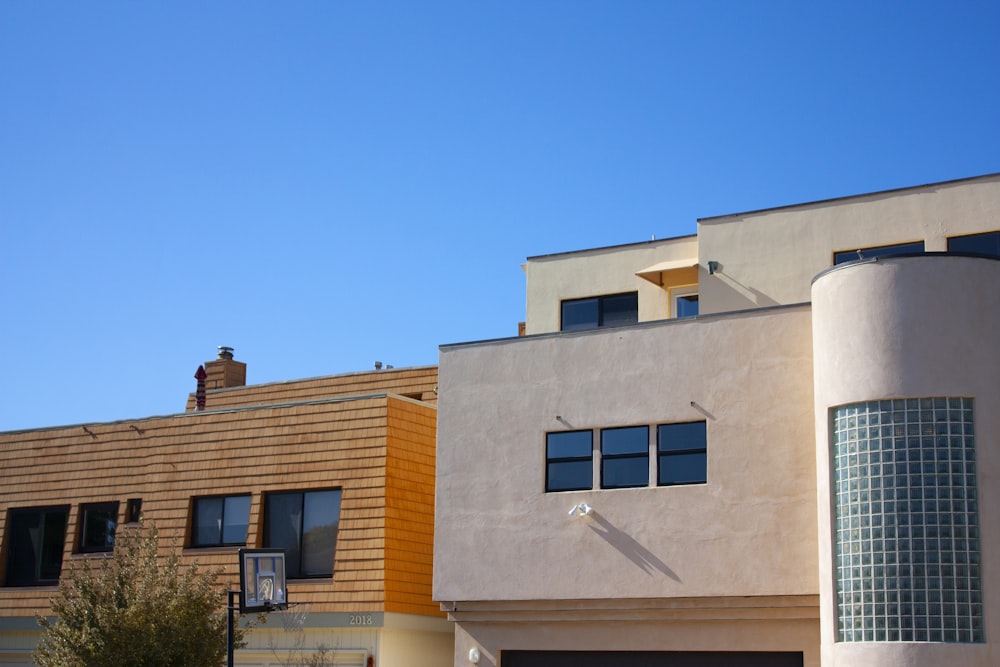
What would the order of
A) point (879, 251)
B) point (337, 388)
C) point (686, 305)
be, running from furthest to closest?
point (337, 388)
point (686, 305)
point (879, 251)

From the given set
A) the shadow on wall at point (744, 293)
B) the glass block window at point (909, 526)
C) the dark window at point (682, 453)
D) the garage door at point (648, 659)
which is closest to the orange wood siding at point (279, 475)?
the garage door at point (648, 659)

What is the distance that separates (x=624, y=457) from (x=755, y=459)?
233 cm

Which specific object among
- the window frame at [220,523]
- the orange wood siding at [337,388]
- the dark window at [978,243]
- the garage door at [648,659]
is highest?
the dark window at [978,243]

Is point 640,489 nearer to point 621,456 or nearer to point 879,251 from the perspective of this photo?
point 621,456

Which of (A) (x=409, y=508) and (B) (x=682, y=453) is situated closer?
(B) (x=682, y=453)

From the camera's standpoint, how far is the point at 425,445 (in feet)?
88.0

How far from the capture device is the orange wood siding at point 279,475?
25.3 m

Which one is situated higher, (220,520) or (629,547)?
(220,520)

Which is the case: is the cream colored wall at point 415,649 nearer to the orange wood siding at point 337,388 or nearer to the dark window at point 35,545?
the orange wood siding at point 337,388

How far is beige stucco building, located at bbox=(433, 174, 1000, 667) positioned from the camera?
1858cm

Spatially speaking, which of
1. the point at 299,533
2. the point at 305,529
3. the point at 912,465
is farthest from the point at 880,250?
the point at 299,533

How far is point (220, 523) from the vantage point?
89.6 ft

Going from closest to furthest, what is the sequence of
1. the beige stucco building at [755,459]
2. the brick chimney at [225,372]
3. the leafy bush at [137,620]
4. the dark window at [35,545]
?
1. the beige stucco building at [755,459]
2. the leafy bush at [137,620]
3. the dark window at [35,545]
4. the brick chimney at [225,372]

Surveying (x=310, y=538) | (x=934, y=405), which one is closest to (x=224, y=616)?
(x=310, y=538)
